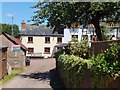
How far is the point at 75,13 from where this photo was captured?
27.3 meters

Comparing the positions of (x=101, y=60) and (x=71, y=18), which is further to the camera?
(x=71, y=18)

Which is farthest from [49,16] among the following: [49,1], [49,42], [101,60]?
[49,42]

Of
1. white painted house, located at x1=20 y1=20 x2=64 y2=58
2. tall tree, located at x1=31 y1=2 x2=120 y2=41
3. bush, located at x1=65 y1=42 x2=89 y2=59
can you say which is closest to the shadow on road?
bush, located at x1=65 y1=42 x2=89 y2=59

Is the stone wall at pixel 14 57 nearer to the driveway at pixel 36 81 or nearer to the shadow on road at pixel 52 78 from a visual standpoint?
the driveway at pixel 36 81

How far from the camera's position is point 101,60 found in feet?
29.0

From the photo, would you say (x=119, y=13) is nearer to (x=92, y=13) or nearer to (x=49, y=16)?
(x=92, y=13)

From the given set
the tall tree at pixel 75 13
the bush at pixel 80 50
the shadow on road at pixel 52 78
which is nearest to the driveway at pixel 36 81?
the shadow on road at pixel 52 78

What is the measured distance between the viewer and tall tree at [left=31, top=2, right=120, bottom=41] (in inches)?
1021

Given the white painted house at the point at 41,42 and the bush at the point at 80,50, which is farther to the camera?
the white painted house at the point at 41,42

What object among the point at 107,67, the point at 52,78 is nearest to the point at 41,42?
the point at 52,78

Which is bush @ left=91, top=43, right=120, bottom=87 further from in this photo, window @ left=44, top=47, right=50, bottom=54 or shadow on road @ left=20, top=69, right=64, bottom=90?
window @ left=44, top=47, right=50, bottom=54

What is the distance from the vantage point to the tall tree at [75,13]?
25922 mm

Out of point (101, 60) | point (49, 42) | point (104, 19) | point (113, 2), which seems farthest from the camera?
point (49, 42)

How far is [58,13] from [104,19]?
5759mm
